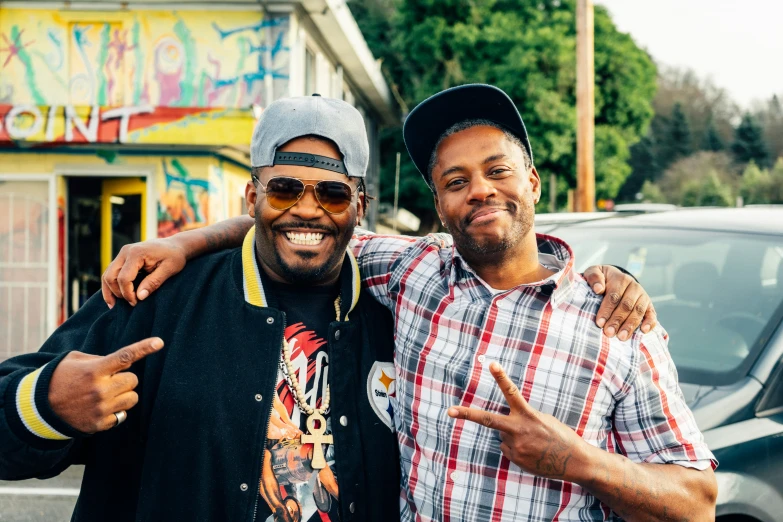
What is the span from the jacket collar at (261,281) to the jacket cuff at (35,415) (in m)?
0.63

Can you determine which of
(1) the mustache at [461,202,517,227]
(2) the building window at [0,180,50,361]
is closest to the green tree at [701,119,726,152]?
(2) the building window at [0,180,50,361]

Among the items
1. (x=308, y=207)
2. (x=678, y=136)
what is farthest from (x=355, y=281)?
(x=678, y=136)

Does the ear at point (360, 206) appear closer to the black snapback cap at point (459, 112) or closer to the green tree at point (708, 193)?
the black snapback cap at point (459, 112)

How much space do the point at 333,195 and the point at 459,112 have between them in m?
0.49

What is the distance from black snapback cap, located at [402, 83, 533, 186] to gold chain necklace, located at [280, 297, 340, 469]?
0.81 m

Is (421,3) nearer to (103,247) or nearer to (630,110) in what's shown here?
(630,110)

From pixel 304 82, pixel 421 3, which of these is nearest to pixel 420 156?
pixel 304 82

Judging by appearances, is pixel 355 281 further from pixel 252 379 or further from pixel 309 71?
pixel 309 71

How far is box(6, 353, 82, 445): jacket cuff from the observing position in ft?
5.65

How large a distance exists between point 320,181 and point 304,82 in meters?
9.82

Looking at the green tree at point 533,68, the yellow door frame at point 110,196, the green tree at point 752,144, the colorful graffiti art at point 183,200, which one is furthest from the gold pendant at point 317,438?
the green tree at point 752,144

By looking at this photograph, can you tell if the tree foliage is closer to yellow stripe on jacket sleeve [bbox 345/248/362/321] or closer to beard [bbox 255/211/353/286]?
yellow stripe on jacket sleeve [bbox 345/248/362/321]

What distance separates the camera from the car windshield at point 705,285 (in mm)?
3027

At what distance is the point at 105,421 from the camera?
172 cm
